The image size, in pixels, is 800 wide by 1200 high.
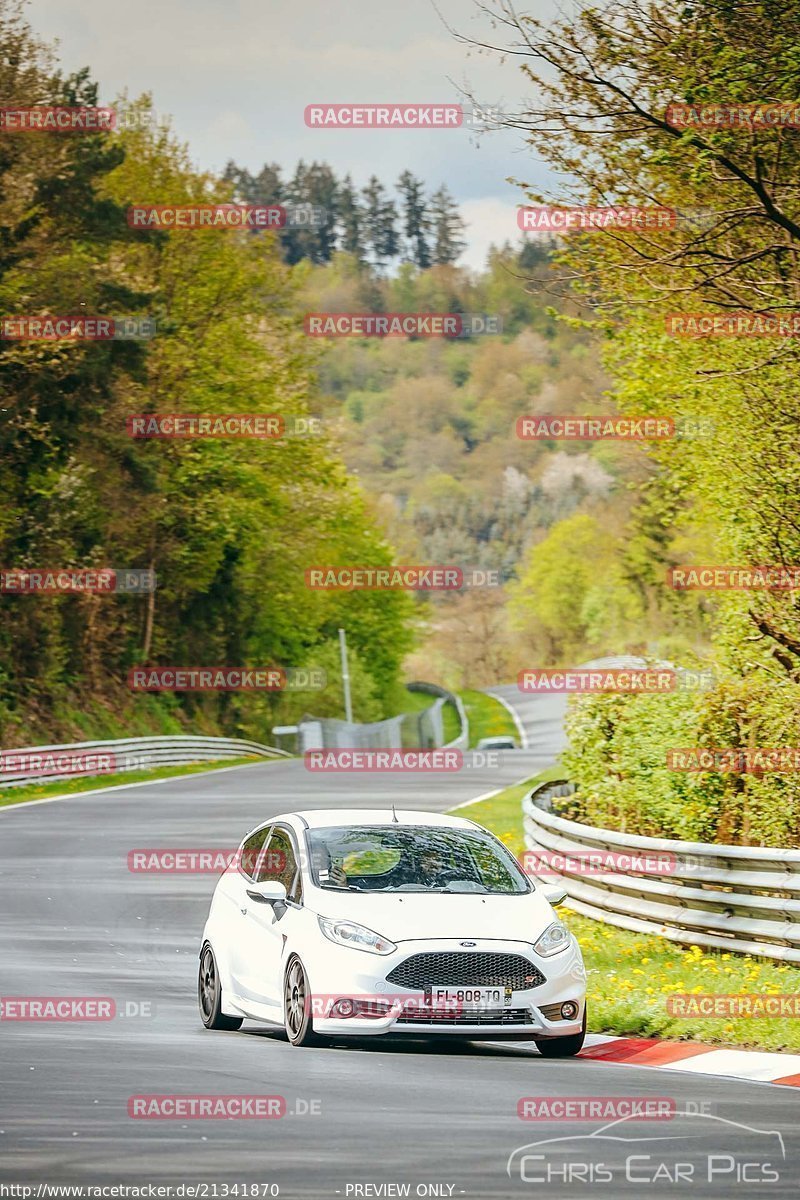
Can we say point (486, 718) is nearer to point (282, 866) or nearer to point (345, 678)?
point (345, 678)

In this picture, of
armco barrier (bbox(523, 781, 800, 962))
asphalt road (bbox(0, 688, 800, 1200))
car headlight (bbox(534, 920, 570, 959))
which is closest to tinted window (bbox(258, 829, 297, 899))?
asphalt road (bbox(0, 688, 800, 1200))

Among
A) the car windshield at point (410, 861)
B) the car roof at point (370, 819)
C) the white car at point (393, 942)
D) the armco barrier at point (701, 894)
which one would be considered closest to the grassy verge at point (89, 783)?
the armco barrier at point (701, 894)

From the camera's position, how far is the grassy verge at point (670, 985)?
11453mm

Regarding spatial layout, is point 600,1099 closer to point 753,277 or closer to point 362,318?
point 753,277

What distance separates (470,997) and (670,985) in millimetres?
2934

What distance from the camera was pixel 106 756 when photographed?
1746 inches

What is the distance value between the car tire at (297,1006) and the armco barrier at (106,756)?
1054 inches

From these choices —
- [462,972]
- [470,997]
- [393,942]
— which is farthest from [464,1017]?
[393,942]

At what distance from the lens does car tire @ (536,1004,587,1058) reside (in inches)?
436

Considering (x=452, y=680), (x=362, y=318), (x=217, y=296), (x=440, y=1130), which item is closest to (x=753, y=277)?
(x=440, y=1130)

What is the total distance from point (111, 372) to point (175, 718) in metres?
18.1

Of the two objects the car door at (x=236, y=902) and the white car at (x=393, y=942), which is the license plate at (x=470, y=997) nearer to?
the white car at (x=393, y=942)

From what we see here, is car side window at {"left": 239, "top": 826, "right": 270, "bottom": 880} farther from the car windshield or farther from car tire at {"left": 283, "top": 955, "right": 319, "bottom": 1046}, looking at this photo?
car tire at {"left": 283, "top": 955, "right": 319, "bottom": 1046}

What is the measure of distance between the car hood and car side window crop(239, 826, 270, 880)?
1419mm
